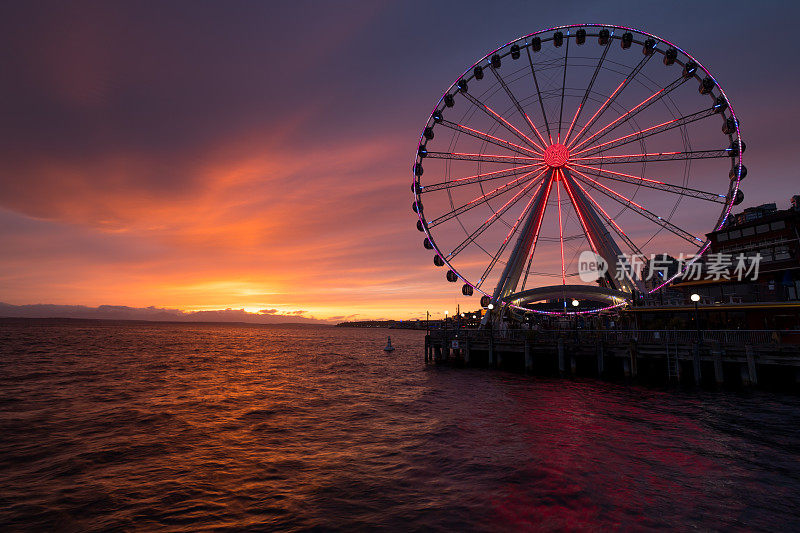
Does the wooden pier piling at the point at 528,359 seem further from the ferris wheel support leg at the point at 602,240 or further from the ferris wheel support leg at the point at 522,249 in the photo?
the ferris wheel support leg at the point at 602,240

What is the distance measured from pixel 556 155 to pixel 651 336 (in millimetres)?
18497

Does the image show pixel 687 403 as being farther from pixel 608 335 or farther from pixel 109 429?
pixel 109 429

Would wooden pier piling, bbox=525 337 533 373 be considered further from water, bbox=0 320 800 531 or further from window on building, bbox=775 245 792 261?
window on building, bbox=775 245 792 261

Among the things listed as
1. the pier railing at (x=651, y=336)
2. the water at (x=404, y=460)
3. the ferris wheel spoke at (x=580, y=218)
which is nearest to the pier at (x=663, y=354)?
the pier railing at (x=651, y=336)

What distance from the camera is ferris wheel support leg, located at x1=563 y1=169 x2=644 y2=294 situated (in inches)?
1524

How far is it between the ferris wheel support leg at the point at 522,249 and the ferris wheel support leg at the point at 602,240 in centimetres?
266

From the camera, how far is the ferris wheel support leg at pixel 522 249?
41.8 m

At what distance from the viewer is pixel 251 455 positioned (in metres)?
15.9

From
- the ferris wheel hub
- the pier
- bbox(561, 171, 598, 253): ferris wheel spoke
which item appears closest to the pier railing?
the pier

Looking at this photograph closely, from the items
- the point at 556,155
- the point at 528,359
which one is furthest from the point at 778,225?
the point at 528,359

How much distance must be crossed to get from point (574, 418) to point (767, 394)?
1332cm

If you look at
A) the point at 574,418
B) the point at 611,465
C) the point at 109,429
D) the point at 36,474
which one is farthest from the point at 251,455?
the point at 574,418

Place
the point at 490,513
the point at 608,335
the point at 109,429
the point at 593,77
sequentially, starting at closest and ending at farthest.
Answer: the point at 490,513 → the point at 109,429 → the point at 608,335 → the point at 593,77

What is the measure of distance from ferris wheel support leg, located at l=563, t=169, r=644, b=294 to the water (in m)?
14.8
